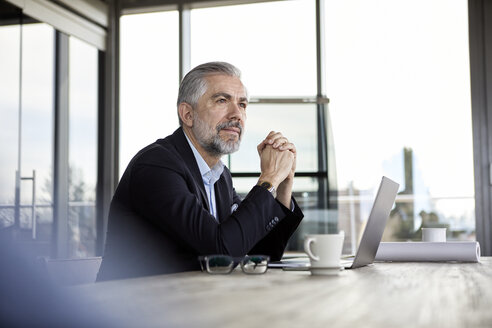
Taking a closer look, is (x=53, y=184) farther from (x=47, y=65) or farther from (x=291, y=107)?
(x=291, y=107)

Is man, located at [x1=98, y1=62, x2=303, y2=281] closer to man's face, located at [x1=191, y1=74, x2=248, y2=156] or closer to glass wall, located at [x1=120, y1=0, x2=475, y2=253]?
man's face, located at [x1=191, y1=74, x2=248, y2=156]

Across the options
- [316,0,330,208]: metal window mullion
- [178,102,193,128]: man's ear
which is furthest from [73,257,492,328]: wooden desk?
[316,0,330,208]: metal window mullion

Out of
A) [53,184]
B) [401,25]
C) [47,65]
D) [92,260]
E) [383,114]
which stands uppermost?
[401,25]

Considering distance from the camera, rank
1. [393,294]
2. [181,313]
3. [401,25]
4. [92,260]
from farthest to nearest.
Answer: [401,25] < [92,260] < [393,294] < [181,313]

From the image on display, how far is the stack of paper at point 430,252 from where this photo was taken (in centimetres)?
182

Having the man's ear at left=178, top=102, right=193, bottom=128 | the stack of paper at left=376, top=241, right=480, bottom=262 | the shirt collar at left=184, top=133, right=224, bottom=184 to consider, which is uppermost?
the man's ear at left=178, top=102, right=193, bottom=128

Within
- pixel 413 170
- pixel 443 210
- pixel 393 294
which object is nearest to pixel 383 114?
pixel 413 170

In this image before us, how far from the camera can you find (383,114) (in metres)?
4.66

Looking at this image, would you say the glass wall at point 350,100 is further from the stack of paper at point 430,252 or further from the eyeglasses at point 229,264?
the eyeglasses at point 229,264

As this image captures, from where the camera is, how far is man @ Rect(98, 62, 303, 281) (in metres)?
1.58

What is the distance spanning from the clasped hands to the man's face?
0.58 ft

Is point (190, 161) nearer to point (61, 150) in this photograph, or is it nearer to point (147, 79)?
point (61, 150)

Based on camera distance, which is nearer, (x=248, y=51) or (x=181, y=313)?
(x=181, y=313)

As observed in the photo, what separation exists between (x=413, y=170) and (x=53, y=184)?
2.82 meters
